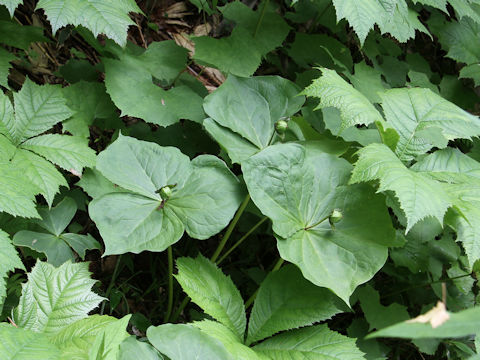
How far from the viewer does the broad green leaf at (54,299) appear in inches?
57.1

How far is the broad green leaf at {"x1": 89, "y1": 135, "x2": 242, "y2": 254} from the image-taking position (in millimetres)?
1624

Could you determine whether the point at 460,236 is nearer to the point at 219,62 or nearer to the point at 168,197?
the point at 168,197

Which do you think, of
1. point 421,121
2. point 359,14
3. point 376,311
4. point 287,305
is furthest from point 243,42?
point 376,311

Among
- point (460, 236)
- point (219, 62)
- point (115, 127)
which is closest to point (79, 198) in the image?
point (115, 127)

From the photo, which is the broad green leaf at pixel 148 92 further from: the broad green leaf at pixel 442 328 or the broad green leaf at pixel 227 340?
the broad green leaf at pixel 442 328

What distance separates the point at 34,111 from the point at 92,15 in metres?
0.46

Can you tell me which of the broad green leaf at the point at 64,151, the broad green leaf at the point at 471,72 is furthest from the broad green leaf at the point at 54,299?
the broad green leaf at the point at 471,72

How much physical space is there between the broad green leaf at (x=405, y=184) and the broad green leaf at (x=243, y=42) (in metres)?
0.96

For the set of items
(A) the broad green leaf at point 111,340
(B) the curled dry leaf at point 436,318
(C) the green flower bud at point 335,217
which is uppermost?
(B) the curled dry leaf at point 436,318

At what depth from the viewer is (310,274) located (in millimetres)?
1594

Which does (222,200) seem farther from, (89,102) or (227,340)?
(89,102)

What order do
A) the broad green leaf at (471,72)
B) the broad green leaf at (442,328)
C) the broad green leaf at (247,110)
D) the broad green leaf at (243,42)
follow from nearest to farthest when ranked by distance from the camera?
1. the broad green leaf at (442,328)
2. the broad green leaf at (247,110)
3. the broad green leaf at (243,42)
4. the broad green leaf at (471,72)

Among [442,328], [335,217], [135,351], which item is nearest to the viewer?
[442,328]

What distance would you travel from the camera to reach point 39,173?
1731 mm
